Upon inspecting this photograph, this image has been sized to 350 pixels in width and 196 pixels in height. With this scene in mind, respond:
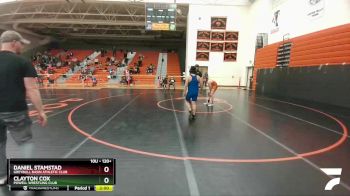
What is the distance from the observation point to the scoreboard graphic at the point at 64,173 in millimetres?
2447

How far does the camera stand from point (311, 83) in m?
12.3

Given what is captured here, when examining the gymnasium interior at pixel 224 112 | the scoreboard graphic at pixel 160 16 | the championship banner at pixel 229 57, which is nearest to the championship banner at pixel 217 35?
the gymnasium interior at pixel 224 112

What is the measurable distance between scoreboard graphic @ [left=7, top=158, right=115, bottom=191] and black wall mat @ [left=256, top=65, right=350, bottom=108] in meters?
10.8

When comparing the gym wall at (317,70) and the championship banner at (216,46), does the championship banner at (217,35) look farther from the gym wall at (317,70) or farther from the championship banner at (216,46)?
the gym wall at (317,70)

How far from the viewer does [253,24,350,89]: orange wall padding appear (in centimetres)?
1039

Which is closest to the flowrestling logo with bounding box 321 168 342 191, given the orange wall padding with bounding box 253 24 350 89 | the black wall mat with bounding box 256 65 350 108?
the black wall mat with bounding box 256 65 350 108

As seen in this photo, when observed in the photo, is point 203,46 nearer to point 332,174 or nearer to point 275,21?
point 275,21

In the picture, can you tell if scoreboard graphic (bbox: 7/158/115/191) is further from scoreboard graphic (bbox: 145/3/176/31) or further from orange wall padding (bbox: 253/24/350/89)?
scoreboard graphic (bbox: 145/3/176/31)

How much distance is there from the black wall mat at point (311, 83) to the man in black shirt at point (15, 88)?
11.3m

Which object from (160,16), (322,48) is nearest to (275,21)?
(322,48)

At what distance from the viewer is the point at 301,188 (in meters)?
3.19

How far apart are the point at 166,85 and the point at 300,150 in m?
16.5

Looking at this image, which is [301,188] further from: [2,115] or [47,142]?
[47,142]

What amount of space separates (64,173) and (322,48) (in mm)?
13032
